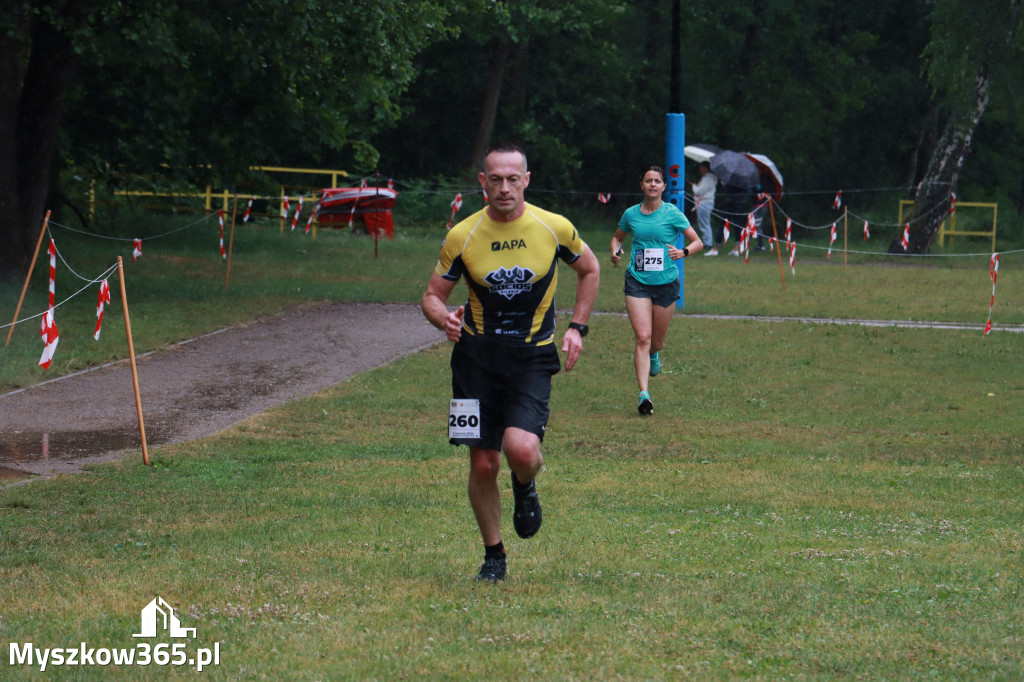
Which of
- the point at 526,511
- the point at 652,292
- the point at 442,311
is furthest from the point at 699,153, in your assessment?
the point at 442,311

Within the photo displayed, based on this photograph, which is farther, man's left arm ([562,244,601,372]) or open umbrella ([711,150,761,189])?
open umbrella ([711,150,761,189])

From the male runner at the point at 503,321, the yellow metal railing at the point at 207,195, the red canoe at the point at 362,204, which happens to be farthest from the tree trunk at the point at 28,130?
the male runner at the point at 503,321

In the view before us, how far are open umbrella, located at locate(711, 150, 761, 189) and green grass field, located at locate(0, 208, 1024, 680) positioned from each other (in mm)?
20803

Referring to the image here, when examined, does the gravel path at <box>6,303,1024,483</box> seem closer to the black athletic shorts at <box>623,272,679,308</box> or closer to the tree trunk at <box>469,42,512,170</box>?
the black athletic shorts at <box>623,272,679,308</box>

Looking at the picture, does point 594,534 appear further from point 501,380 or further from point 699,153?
point 699,153

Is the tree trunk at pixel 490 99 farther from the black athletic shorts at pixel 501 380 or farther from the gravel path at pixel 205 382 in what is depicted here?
the black athletic shorts at pixel 501 380

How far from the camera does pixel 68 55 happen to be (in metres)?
19.9

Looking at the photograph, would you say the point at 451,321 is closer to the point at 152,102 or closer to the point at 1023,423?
the point at 1023,423

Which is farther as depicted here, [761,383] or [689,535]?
[761,383]

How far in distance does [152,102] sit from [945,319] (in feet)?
46.1

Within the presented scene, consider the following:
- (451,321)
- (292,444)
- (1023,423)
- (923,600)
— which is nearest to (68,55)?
(292,444)

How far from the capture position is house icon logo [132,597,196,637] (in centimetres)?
526

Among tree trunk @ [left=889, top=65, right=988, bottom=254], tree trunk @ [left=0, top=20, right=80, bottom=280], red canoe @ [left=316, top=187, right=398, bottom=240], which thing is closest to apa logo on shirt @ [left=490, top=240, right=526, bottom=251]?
tree trunk @ [left=0, top=20, right=80, bottom=280]

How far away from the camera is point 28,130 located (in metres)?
20.2
